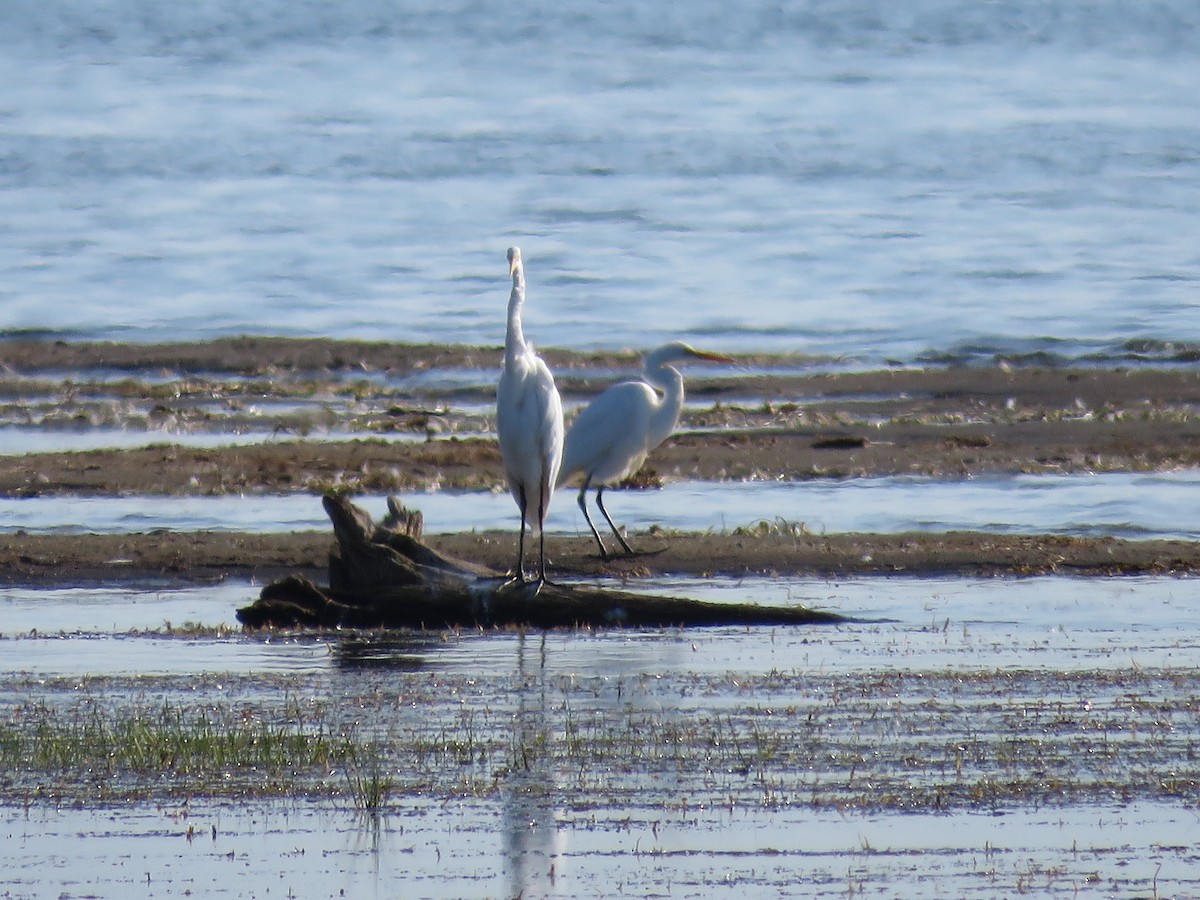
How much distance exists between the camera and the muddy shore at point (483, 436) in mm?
13633

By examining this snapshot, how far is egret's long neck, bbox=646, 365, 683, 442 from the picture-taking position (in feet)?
50.1

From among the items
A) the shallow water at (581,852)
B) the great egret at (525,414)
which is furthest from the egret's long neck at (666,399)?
the shallow water at (581,852)

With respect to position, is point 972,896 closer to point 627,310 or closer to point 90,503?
point 90,503

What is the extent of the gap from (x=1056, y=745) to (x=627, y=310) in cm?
2720

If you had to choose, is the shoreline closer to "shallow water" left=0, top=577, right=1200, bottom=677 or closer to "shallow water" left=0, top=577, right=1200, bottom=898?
"shallow water" left=0, top=577, right=1200, bottom=677

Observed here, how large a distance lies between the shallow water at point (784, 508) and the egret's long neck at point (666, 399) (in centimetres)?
71

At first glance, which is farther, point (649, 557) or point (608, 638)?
point (649, 557)

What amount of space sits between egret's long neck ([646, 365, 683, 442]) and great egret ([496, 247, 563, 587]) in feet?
9.42

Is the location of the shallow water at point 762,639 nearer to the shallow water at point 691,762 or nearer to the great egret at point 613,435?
the shallow water at point 691,762

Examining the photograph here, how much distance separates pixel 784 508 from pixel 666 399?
4.52 ft

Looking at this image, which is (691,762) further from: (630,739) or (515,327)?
(515,327)

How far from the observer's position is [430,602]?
10977 mm

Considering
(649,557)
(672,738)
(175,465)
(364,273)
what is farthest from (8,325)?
(672,738)

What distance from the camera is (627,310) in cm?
3450
